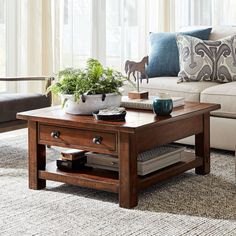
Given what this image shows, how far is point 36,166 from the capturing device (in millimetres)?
3268

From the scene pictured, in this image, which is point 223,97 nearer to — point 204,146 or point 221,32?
point 204,146

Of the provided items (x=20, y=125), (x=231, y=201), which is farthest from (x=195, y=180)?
(x=20, y=125)

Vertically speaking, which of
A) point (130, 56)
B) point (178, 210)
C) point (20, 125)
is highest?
point (130, 56)

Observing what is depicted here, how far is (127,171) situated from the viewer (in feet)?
9.55

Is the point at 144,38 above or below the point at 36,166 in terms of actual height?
above

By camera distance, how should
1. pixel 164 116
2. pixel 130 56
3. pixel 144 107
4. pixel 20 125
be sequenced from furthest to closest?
pixel 130 56, pixel 20 125, pixel 144 107, pixel 164 116

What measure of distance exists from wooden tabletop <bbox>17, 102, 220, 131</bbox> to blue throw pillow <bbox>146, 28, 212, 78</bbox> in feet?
4.19

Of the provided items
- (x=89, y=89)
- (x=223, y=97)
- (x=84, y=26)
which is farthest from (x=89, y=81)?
(x=84, y=26)

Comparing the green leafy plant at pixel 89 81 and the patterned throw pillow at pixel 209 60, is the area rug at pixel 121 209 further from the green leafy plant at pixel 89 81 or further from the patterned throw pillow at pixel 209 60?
the patterned throw pillow at pixel 209 60

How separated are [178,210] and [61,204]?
0.60 meters

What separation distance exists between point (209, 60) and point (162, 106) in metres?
1.41

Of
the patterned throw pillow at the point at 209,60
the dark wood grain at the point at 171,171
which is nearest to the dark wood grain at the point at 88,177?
the dark wood grain at the point at 171,171

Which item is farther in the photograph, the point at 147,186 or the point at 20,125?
the point at 20,125

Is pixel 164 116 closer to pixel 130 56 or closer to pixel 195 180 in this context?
pixel 195 180
